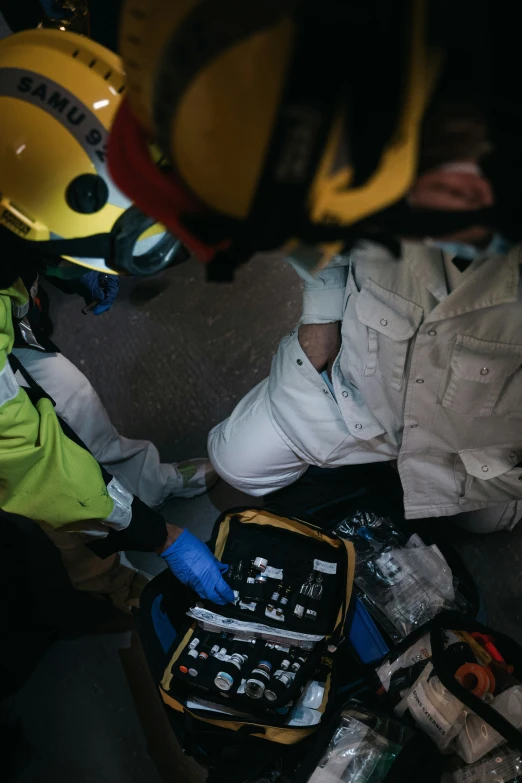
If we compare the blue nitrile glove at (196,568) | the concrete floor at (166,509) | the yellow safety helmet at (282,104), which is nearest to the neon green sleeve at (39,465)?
the blue nitrile glove at (196,568)

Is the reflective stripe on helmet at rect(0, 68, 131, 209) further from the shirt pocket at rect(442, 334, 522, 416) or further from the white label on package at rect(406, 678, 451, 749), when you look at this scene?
the white label on package at rect(406, 678, 451, 749)

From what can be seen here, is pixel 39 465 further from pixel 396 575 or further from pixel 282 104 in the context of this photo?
pixel 396 575

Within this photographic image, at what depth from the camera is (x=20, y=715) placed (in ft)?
5.89

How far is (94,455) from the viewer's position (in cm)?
188

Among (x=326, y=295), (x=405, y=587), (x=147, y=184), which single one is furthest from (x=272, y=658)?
(x=147, y=184)

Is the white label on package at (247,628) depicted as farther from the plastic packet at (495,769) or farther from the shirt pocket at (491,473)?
the shirt pocket at (491,473)

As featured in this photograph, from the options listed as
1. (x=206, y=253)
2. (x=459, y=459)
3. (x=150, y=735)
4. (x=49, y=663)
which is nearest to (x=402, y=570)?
(x=459, y=459)

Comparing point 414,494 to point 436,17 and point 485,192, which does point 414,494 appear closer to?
point 485,192

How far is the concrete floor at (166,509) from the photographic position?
175 cm

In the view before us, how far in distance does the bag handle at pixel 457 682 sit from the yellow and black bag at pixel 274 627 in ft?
0.84

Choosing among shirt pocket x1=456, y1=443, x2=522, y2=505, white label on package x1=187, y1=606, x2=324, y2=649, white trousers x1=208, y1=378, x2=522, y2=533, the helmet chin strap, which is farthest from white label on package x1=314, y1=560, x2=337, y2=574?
the helmet chin strap

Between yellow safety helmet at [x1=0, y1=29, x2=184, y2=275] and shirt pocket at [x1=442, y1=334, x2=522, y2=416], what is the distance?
2.31ft

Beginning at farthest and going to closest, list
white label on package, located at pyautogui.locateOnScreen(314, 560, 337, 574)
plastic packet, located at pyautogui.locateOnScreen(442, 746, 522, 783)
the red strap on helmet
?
1. white label on package, located at pyautogui.locateOnScreen(314, 560, 337, 574)
2. plastic packet, located at pyautogui.locateOnScreen(442, 746, 522, 783)
3. the red strap on helmet

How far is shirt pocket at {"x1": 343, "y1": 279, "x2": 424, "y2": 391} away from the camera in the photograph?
135 centimetres
